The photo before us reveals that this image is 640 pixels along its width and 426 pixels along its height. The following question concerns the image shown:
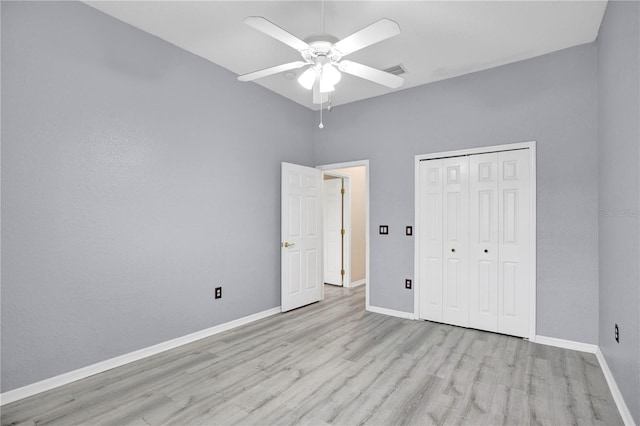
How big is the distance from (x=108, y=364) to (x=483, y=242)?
3882 mm

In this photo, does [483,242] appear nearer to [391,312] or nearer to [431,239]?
[431,239]

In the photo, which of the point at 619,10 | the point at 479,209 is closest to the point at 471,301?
the point at 479,209

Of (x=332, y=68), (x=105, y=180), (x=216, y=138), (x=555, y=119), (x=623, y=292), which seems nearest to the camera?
(x=623, y=292)

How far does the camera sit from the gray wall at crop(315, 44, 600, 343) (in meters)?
3.00

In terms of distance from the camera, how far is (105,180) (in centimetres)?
261

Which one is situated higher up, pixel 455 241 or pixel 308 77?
pixel 308 77

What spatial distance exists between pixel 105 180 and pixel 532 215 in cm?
408

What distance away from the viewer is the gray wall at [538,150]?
300cm

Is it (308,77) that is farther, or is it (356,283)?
(356,283)

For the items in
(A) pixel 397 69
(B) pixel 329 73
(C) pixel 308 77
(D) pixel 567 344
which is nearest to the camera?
(B) pixel 329 73

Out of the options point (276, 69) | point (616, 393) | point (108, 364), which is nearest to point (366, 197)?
point (276, 69)

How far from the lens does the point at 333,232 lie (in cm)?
593

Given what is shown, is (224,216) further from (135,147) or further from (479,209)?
(479,209)

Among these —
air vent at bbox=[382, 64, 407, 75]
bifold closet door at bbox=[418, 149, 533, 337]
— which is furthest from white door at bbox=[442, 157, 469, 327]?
air vent at bbox=[382, 64, 407, 75]
